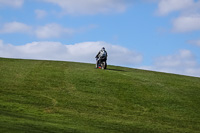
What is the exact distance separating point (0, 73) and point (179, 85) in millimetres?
16284

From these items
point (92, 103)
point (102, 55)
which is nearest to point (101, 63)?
point (102, 55)

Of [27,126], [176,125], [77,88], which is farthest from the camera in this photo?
[77,88]

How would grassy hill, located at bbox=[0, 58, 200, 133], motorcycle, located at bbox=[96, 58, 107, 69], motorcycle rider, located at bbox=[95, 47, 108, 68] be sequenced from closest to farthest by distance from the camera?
grassy hill, located at bbox=[0, 58, 200, 133], motorcycle rider, located at bbox=[95, 47, 108, 68], motorcycle, located at bbox=[96, 58, 107, 69]

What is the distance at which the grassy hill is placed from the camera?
47.8 feet

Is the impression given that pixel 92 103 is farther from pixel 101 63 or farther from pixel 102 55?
pixel 101 63

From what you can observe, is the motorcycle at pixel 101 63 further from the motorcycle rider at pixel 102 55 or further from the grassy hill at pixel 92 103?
the grassy hill at pixel 92 103

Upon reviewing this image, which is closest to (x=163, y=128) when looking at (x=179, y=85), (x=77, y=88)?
(x=77, y=88)

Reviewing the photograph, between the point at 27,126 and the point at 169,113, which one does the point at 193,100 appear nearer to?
the point at 169,113

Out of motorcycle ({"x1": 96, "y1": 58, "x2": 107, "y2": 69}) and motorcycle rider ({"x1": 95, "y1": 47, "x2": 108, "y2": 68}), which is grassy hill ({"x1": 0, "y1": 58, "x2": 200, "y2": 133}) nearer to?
motorcycle rider ({"x1": 95, "y1": 47, "x2": 108, "y2": 68})

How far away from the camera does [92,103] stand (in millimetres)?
20609

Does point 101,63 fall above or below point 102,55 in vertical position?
below

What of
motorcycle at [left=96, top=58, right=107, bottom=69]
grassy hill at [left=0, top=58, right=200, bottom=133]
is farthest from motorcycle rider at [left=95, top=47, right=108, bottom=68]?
grassy hill at [left=0, top=58, right=200, bottom=133]

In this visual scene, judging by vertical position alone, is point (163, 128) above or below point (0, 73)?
below

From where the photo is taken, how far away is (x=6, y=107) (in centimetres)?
1741
